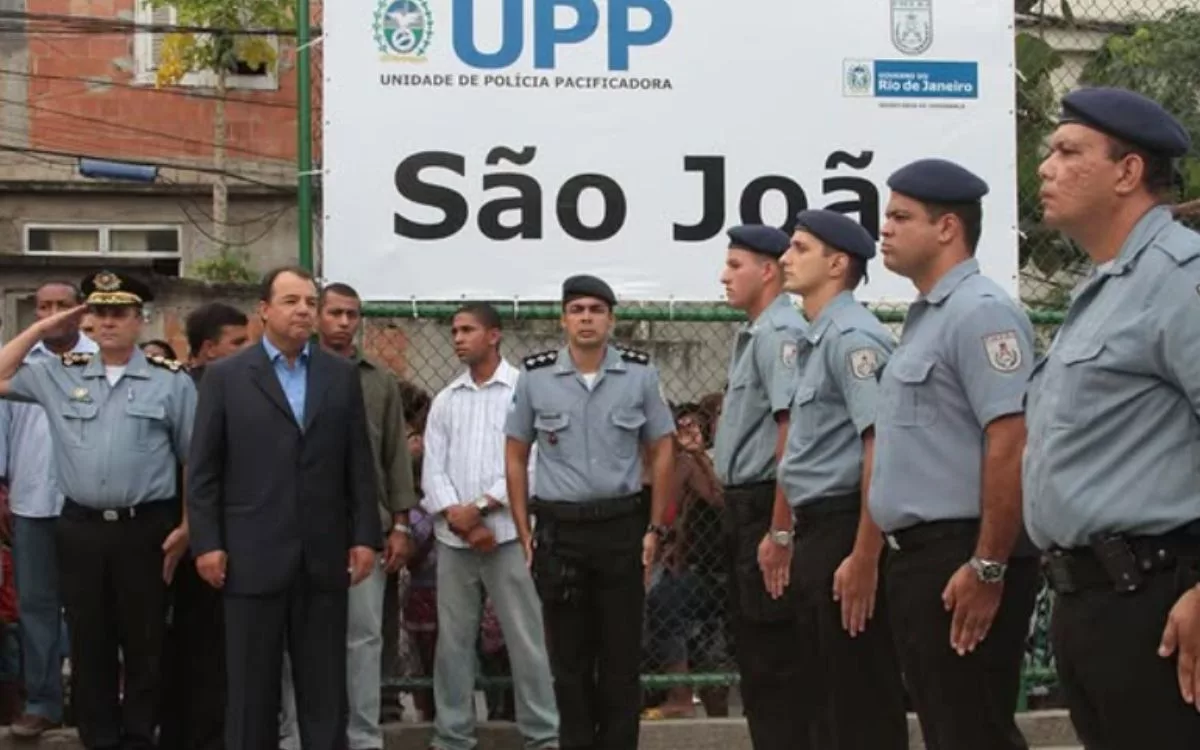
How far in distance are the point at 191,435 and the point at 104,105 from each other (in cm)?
2038

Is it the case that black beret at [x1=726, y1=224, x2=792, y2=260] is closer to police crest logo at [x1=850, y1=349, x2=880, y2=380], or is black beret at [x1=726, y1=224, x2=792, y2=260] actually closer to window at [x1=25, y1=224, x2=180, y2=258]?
police crest logo at [x1=850, y1=349, x2=880, y2=380]

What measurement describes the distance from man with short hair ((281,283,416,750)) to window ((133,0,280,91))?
742 inches

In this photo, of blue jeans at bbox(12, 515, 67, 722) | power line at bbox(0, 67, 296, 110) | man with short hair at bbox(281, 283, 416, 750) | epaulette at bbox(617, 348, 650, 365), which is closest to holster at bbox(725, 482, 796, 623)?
epaulette at bbox(617, 348, 650, 365)

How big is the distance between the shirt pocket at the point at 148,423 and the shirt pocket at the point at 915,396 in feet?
12.7

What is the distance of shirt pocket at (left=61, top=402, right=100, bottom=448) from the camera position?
27.4ft

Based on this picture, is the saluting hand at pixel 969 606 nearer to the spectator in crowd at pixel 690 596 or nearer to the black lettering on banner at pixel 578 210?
the black lettering on banner at pixel 578 210

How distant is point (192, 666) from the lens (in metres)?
8.66

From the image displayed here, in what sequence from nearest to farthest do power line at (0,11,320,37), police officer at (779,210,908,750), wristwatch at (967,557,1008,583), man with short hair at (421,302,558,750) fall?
wristwatch at (967,557,1008,583) → police officer at (779,210,908,750) → man with short hair at (421,302,558,750) → power line at (0,11,320,37)

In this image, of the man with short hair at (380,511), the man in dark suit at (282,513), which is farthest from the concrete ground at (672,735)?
the man in dark suit at (282,513)

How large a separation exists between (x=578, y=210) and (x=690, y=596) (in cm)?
186

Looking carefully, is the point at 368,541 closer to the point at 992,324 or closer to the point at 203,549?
the point at 203,549

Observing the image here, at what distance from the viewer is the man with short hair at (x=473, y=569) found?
28.9ft

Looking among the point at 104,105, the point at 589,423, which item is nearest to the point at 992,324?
the point at 589,423

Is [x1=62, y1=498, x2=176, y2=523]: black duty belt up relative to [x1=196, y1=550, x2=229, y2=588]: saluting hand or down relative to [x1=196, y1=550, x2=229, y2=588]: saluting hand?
up
